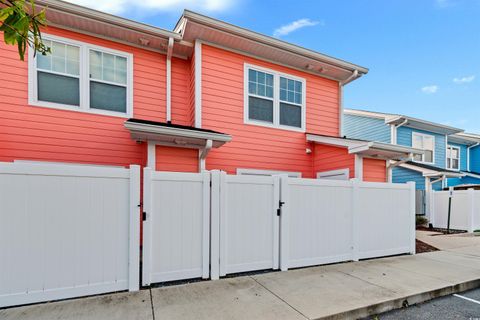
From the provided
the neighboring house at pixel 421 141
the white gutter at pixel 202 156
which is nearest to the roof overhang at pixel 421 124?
the neighboring house at pixel 421 141

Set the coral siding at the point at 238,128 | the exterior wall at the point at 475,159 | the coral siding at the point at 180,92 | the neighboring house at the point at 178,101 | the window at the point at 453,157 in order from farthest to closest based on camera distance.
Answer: the exterior wall at the point at 475,159 < the window at the point at 453,157 < the coral siding at the point at 180,92 < the coral siding at the point at 238,128 < the neighboring house at the point at 178,101

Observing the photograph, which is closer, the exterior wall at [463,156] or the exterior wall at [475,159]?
the exterior wall at [463,156]

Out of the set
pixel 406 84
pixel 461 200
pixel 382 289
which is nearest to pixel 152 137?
pixel 382 289

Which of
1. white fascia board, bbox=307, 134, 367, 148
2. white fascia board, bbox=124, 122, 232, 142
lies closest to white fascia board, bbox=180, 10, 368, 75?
white fascia board, bbox=307, 134, 367, 148

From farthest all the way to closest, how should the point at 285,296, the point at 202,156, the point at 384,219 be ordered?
the point at 202,156
the point at 384,219
the point at 285,296

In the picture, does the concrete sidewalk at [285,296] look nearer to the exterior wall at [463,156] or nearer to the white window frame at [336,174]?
the white window frame at [336,174]

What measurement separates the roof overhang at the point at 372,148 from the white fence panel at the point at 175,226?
3971 millimetres

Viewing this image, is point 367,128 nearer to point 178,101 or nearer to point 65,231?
point 178,101

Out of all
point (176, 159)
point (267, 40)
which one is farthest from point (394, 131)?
point (176, 159)

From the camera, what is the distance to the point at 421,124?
1401cm

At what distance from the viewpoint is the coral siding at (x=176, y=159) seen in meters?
5.80

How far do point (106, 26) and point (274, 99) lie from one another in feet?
14.4

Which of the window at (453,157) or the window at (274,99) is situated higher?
the window at (274,99)

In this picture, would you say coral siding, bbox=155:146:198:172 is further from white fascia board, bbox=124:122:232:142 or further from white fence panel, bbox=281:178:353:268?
white fence panel, bbox=281:178:353:268
